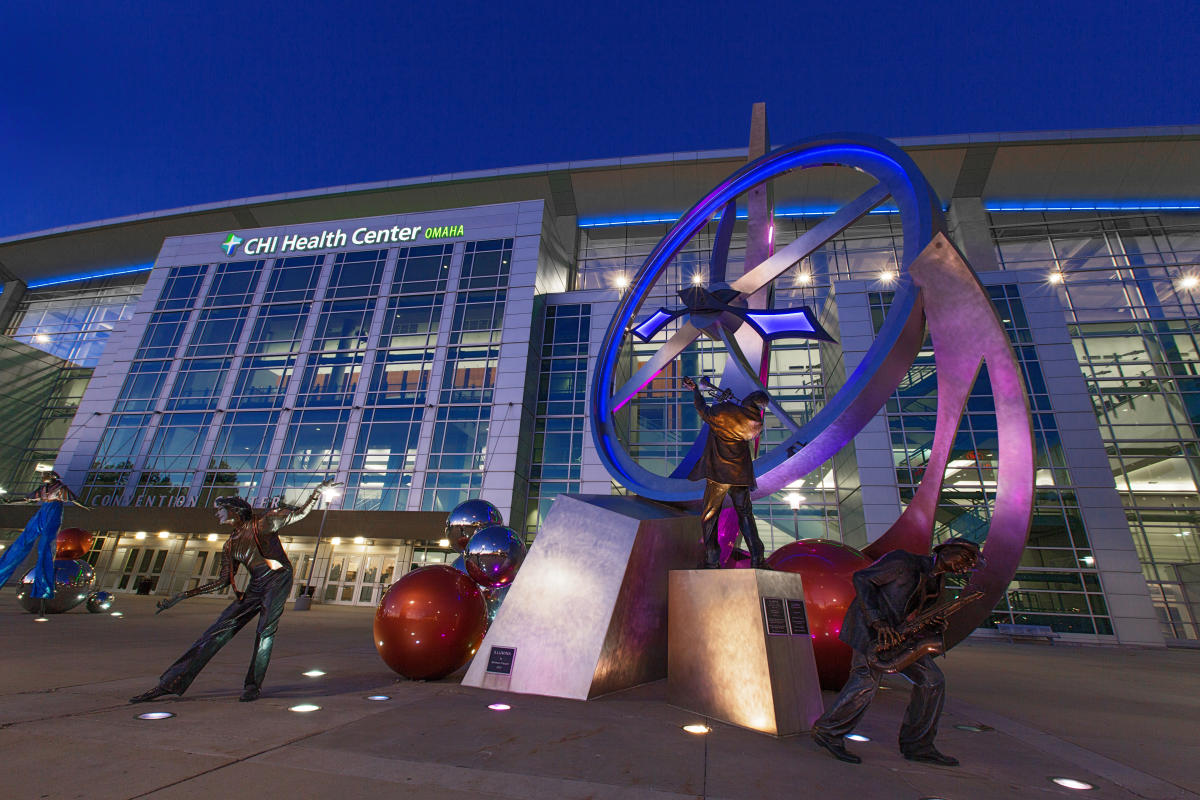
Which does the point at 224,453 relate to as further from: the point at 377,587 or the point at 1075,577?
the point at 1075,577

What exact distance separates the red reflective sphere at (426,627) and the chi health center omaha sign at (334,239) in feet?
91.9

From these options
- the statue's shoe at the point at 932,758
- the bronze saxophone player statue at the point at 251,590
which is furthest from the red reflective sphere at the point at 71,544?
the statue's shoe at the point at 932,758

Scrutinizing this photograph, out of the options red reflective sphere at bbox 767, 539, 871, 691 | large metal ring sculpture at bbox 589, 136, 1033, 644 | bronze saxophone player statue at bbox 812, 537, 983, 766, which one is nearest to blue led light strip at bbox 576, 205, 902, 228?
large metal ring sculpture at bbox 589, 136, 1033, 644

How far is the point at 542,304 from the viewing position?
3045 centimetres

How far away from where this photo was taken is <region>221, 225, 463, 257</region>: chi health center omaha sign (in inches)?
1246

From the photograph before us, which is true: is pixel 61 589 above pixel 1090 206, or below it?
below

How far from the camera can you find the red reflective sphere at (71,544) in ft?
49.0

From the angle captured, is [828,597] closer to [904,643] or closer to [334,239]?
[904,643]

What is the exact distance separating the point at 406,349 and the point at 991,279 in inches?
1161

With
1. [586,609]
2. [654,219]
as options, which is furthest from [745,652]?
[654,219]

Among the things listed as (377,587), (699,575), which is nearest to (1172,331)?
(699,575)

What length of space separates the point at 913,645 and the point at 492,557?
694 centimetres

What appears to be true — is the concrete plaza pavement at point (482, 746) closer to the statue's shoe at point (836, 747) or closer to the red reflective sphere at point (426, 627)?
the statue's shoe at point (836, 747)

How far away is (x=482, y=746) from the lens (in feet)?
12.6
